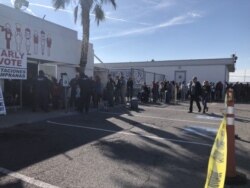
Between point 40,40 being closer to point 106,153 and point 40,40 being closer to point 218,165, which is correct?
point 106,153

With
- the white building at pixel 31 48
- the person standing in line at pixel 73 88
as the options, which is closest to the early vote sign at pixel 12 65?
the white building at pixel 31 48

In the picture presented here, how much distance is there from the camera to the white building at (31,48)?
42.4ft

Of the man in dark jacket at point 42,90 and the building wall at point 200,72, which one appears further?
the building wall at point 200,72

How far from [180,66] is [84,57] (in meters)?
19.0

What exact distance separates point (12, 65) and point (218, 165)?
10.1 metres

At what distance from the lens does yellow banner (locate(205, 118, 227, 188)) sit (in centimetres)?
447

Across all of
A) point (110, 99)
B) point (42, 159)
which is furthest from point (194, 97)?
point (42, 159)

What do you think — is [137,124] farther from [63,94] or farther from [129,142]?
[63,94]

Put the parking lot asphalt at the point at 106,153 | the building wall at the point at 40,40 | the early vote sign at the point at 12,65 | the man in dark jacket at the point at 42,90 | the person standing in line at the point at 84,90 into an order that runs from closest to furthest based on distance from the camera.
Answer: the parking lot asphalt at the point at 106,153 < the early vote sign at the point at 12,65 < the building wall at the point at 40,40 < the man in dark jacket at the point at 42,90 < the person standing in line at the point at 84,90

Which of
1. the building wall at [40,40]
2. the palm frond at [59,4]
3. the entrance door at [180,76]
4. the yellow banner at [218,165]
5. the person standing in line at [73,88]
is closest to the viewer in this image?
the yellow banner at [218,165]

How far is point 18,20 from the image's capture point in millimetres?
14930

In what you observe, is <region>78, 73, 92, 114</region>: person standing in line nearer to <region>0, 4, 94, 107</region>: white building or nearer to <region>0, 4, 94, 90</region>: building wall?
<region>0, 4, 94, 107</region>: white building

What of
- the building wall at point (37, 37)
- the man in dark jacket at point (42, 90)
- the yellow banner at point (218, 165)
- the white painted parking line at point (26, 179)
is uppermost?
the building wall at point (37, 37)

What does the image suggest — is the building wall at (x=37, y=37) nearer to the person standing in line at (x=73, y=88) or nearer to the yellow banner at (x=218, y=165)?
Result: the person standing in line at (x=73, y=88)
